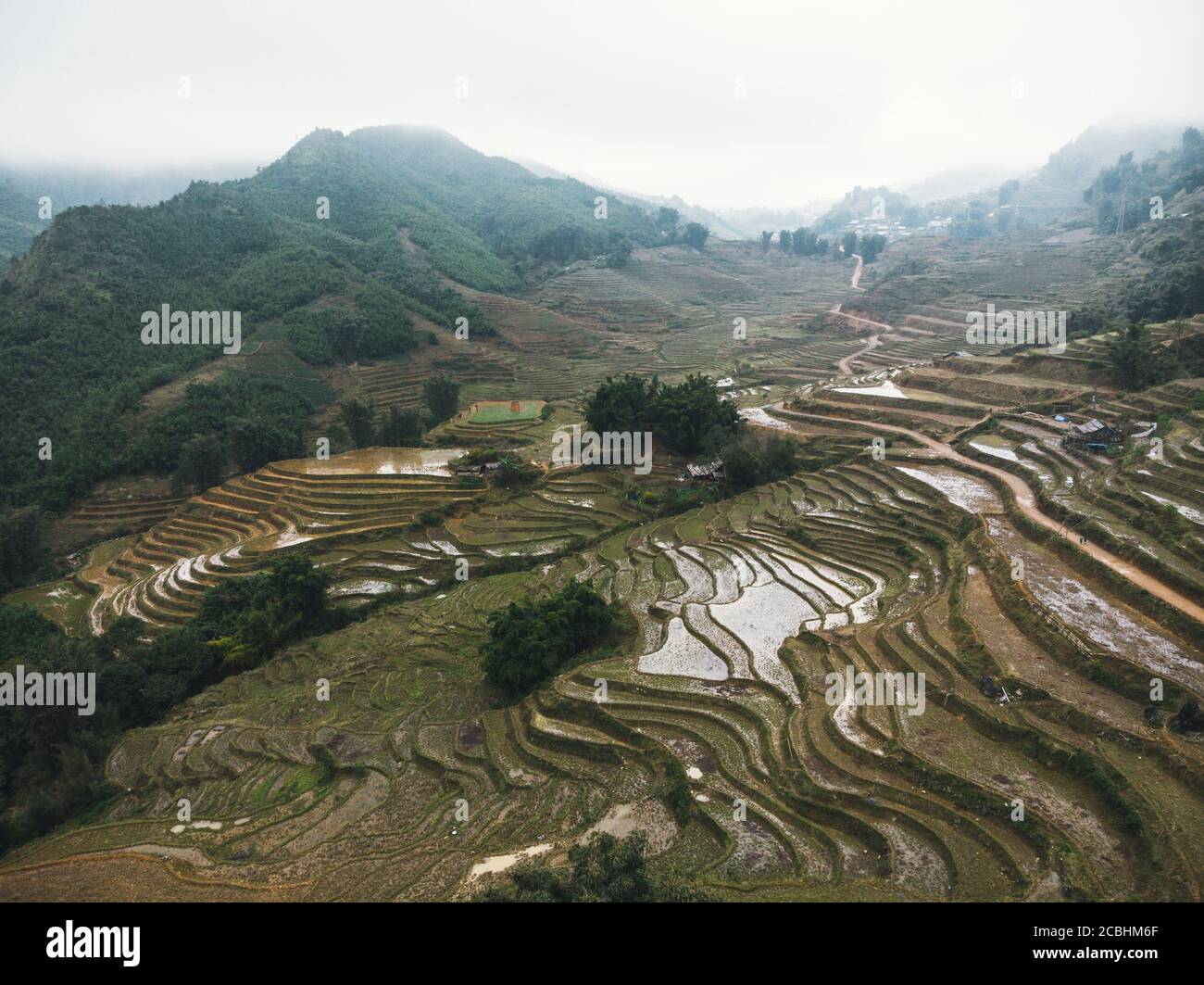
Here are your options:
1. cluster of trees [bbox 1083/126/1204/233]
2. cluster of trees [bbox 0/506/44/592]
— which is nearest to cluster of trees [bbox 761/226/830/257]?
cluster of trees [bbox 1083/126/1204/233]

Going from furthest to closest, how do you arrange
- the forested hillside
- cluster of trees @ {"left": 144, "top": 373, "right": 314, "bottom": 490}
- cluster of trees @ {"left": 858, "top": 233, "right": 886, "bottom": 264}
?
cluster of trees @ {"left": 858, "top": 233, "right": 886, "bottom": 264} < the forested hillside < cluster of trees @ {"left": 144, "top": 373, "right": 314, "bottom": 490}

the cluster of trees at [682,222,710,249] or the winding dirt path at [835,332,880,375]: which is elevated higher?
the cluster of trees at [682,222,710,249]

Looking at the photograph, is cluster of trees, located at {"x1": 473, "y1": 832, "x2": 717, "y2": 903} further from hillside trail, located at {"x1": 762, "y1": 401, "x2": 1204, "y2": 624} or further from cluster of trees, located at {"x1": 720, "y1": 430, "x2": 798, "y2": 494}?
cluster of trees, located at {"x1": 720, "y1": 430, "x2": 798, "y2": 494}

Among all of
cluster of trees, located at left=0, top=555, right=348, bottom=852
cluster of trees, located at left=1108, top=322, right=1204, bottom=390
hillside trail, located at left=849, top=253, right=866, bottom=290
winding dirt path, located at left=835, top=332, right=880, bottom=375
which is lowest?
cluster of trees, located at left=0, top=555, right=348, bottom=852

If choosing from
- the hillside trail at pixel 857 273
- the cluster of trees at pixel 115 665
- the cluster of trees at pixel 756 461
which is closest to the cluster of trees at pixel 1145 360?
the cluster of trees at pixel 756 461

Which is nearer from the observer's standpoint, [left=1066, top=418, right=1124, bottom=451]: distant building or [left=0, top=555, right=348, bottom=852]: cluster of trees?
[left=0, top=555, right=348, bottom=852]: cluster of trees

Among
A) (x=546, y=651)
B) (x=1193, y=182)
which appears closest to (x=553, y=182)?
(x=1193, y=182)

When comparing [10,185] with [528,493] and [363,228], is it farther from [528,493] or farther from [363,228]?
[528,493]
